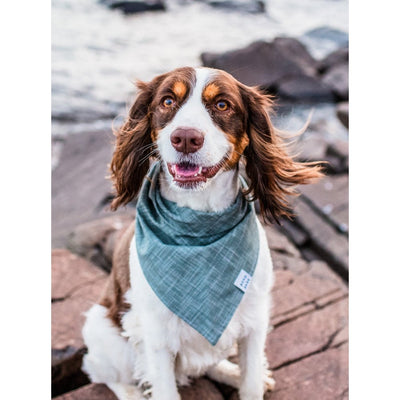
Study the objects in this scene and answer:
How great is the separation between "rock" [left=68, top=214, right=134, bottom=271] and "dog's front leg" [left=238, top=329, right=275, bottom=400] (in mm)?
1335

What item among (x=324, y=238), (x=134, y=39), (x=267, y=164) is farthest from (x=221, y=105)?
(x=324, y=238)

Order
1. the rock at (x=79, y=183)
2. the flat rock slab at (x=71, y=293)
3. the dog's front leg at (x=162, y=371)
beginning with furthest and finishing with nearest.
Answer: the rock at (x=79, y=183), the flat rock slab at (x=71, y=293), the dog's front leg at (x=162, y=371)

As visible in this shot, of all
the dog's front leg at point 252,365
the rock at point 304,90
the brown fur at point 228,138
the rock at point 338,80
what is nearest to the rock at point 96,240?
the brown fur at point 228,138

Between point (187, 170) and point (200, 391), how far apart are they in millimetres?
1183

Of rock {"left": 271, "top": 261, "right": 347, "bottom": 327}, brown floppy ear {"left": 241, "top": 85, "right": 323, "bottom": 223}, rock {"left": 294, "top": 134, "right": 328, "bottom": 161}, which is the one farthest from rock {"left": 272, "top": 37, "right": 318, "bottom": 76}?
rock {"left": 271, "top": 261, "right": 347, "bottom": 327}

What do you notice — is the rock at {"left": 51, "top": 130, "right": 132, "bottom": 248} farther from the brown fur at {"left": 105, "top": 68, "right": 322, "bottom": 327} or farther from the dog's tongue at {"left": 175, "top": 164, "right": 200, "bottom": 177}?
the dog's tongue at {"left": 175, "top": 164, "right": 200, "bottom": 177}

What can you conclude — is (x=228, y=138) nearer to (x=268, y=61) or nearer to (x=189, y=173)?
(x=189, y=173)

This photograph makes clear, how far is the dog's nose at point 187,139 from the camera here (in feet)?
4.58

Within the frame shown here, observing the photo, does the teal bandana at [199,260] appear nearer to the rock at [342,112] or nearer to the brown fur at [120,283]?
the brown fur at [120,283]

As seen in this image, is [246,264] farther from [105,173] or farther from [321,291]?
[105,173]

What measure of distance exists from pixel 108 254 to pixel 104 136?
80cm

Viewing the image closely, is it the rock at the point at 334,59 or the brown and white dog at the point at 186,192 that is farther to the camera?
the rock at the point at 334,59

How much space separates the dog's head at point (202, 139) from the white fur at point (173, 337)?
1.5 inches

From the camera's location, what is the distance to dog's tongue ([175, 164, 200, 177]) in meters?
1.50
